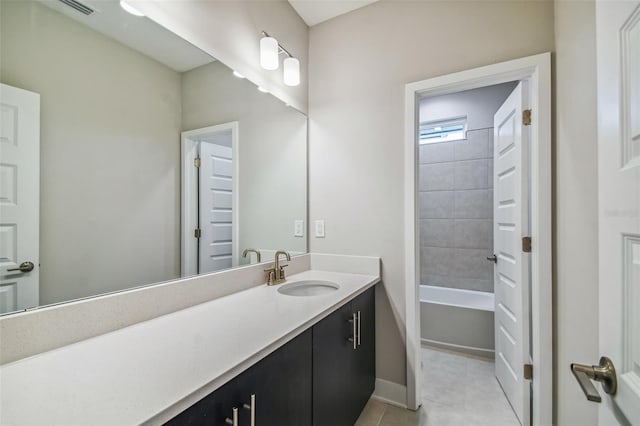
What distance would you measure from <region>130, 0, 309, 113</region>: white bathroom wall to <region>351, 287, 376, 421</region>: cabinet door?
1441mm

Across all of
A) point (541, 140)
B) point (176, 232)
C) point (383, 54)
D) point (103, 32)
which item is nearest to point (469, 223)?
point (541, 140)

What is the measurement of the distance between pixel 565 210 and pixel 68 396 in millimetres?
1944

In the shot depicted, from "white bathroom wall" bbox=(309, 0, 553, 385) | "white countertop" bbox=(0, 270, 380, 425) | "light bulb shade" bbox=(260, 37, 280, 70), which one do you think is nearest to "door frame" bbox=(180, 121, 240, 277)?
"white countertop" bbox=(0, 270, 380, 425)

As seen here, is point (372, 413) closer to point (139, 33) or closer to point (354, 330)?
point (354, 330)

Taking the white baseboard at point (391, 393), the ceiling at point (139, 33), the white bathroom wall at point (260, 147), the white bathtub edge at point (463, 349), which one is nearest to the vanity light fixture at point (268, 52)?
the white bathroom wall at point (260, 147)

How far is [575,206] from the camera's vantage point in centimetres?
126

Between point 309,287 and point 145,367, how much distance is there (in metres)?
1.13

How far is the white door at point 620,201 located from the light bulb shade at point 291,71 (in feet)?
4.94

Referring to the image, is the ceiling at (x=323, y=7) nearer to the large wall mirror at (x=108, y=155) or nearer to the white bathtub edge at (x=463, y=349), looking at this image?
the large wall mirror at (x=108, y=155)

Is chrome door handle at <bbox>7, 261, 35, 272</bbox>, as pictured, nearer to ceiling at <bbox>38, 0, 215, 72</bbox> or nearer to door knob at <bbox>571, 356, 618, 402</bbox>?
ceiling at <bbox>38, 0, 215, 72</bbox>

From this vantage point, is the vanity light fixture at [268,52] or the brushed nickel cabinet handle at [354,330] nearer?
the brushed nickel cabinet handle at [354,330]

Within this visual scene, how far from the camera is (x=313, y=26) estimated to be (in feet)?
7.02

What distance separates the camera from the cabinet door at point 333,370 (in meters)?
1.14

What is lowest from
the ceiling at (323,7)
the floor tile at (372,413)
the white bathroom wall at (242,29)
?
the floor tile at (372,413)
